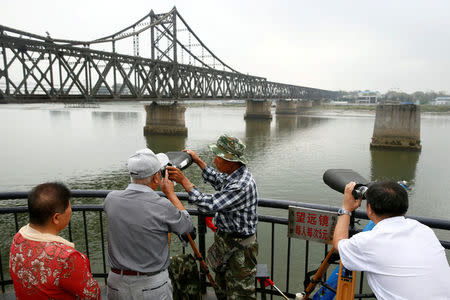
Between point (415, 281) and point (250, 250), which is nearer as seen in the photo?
point (415, 281)

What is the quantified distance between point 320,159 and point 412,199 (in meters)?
9.50

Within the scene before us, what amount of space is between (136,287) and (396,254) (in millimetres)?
1696

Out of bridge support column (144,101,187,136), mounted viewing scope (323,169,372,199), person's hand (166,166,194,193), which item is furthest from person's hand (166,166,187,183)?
bridge support column (144,101,187,136)

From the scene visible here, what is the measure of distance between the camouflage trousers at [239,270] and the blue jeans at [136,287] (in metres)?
0.66

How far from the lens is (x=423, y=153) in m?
27.9

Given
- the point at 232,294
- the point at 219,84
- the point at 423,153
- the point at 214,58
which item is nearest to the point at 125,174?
the point at 232,294

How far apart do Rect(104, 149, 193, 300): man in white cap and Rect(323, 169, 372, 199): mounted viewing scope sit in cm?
118

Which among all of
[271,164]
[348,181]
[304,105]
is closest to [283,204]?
[348,181]

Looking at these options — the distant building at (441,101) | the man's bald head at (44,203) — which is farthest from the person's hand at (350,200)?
the distant building at (441,101)

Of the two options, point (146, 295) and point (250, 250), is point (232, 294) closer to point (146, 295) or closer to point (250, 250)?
point (250, 250)

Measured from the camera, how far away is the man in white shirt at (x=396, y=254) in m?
1.79

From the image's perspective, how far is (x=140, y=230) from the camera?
7.23ft

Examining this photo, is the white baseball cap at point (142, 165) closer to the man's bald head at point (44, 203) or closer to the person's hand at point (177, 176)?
the person's hand at point (177, 176)

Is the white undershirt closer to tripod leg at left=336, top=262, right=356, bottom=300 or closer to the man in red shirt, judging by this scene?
tripod leg at left=336, top=262, right=356, bottom=300
